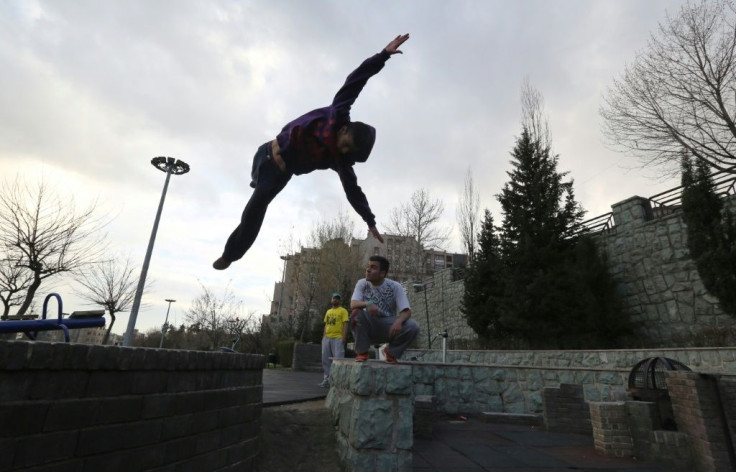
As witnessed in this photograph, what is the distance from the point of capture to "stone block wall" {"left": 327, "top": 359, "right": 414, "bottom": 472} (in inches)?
117

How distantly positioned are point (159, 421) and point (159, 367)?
0.30 meters

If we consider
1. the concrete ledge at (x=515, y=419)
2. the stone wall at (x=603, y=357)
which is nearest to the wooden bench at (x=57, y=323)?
the concrete ledge at (x=515, y=419)

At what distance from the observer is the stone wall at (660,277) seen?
9.38m

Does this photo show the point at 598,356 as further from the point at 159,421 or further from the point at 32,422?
the point at 32,422

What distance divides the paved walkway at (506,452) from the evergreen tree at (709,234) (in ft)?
18.3

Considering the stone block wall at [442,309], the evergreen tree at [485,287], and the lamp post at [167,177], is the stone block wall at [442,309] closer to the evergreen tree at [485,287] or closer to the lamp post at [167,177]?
the evergreen tree at [485,287]

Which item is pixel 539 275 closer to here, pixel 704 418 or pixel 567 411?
pixel 567 411

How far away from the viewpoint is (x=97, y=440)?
1777mm

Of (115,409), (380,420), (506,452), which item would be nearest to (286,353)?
(506,452)

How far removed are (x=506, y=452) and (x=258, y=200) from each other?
4.07 m

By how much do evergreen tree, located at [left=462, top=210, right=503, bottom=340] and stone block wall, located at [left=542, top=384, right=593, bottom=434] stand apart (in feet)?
23.1

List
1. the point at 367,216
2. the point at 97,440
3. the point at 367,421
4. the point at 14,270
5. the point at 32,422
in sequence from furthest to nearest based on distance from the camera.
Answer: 1. the point at 14,270
2. the point at 367,216
3. the point at 367,421
4. the point at 97,440
5. the point at 32,422

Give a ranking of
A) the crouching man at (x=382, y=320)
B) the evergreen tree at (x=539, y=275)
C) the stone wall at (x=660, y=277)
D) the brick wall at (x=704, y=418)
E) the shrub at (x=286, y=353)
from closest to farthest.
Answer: the crouching man at (x=382, y=320) → the brick wall at (x=704, y=418) → the stone wall at (x=660, y=277) → the evergreen tree at (x=539, y=275) → the shrub at (x=286, y=353)

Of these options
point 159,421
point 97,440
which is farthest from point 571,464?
point 97,440
